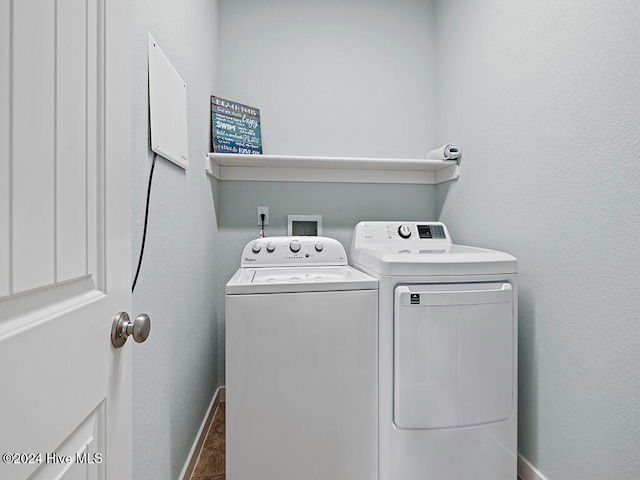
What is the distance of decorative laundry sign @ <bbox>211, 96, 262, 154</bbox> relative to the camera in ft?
6.17

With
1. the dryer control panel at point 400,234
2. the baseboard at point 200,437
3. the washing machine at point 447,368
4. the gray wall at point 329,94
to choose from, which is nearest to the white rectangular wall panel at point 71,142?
the washing machine at point 447,368

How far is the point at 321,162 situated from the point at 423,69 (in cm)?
99

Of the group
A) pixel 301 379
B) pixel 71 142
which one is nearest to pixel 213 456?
pixel 301 379

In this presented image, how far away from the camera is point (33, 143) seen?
39 cm

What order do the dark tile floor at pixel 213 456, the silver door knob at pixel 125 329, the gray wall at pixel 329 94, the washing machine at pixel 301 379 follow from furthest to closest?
the gray wall at pixel 329 94, the dark tile floor at pixel 213 456, the washing machine at pixel 301 379, the silver door knob at pixel 125 329

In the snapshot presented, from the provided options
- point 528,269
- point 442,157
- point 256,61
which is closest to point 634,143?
point 528,269

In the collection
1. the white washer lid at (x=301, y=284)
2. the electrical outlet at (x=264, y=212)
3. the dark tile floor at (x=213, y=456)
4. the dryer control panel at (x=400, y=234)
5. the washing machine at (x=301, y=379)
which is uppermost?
the electrical outlet at (x=264, y=212)

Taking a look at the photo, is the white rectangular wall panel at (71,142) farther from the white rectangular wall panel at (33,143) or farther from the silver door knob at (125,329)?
the silver door knob at (125,329)

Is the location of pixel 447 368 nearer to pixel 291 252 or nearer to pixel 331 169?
pixel 291 252

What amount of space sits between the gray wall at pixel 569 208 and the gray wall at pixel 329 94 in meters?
0.56

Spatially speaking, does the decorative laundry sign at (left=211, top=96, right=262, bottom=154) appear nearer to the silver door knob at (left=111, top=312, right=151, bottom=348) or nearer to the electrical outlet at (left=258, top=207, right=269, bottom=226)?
the electrical outlet at (left=258, top=207, right=269, bottom=226)

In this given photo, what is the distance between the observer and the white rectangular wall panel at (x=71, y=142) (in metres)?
0.44

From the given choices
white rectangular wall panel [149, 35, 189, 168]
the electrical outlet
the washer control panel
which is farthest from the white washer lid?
the electrical outlet

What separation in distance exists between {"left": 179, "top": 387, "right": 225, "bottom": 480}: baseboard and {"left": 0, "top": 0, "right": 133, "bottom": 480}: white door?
0.93 meters
